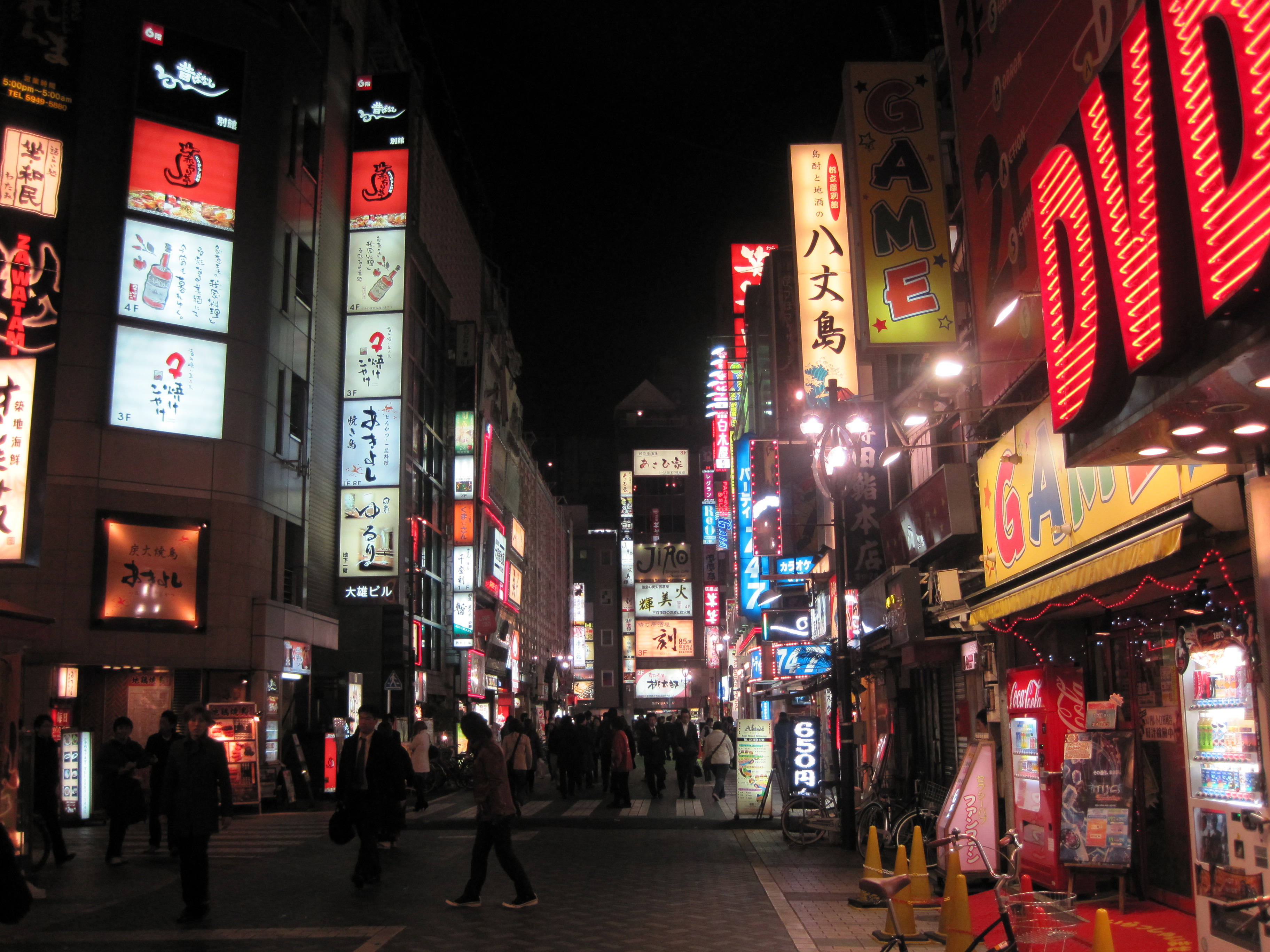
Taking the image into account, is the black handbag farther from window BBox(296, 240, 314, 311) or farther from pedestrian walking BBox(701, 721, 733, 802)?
window BBox(296, 240, 314, 311)

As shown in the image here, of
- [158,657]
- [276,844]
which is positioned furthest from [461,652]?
[276,844]

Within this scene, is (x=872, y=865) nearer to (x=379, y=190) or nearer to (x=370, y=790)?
(x=370, y=790)

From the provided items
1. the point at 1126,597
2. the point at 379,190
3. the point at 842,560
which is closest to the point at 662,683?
the point at 379,190

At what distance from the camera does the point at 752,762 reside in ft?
61.2

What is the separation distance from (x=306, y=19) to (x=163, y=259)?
11856 mm

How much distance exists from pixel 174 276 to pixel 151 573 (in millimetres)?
6480

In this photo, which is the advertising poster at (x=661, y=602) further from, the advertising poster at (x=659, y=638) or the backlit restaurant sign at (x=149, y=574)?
the backlit restaurant sign at (x=149, y=574)

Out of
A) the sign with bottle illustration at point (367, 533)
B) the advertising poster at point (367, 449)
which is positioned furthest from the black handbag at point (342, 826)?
the advertising poster at point (367, 449)

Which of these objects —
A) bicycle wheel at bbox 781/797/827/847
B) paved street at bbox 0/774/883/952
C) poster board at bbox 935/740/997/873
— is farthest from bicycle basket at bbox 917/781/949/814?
poster board at bbox 935/740/997/873

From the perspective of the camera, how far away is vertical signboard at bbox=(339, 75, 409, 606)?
30.9 meters

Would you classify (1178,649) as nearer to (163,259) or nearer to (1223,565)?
(1223,565)

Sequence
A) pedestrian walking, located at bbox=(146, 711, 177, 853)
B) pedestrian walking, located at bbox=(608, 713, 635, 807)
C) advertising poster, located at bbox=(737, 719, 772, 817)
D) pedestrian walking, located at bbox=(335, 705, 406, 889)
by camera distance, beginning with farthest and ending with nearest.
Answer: pedestrian walking, located at bbox=(608, 713, 635, 807), advertising poster, located at bbox=(737, 719, 772, 817), pedestrian walking, located at bbox=(146, 711, 177, 853), pedestrian walking, located at bbox=(335, 705, 406, 889)

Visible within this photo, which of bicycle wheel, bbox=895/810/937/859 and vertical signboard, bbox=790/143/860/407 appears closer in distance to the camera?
bicycle wheel, bbox=895/810/937/859

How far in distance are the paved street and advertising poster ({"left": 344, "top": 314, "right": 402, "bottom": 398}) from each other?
1625 centimetres
